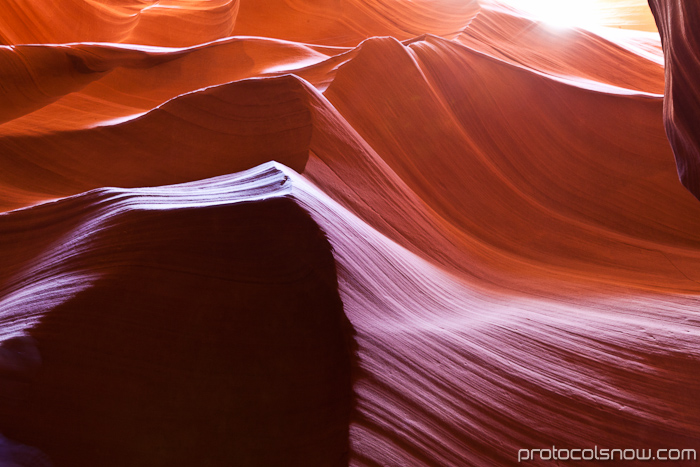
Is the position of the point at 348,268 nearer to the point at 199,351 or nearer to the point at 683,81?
the point at 199,351

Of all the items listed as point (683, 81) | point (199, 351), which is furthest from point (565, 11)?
point (199, 351)

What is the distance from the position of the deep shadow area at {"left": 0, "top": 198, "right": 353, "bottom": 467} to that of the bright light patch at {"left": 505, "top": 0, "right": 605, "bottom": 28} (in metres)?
3.47

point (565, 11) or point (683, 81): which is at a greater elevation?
point (565, 11)

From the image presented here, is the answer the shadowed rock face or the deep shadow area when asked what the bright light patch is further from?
the deep shadow area

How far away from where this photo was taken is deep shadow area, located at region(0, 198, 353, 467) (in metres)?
0.94

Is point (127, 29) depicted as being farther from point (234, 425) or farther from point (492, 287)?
point (234, 425)

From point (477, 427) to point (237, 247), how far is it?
649 millimetres

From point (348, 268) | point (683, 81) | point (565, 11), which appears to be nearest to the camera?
point (348, 268)

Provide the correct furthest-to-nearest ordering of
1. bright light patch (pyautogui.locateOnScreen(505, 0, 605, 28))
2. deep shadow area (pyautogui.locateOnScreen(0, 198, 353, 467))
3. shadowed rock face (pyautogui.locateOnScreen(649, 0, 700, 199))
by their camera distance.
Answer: bright light patch (pyautogui.locateOnScreen(505, 0, 605, 28)) < shadowed rock face (pyautogui.locateOnScreen(649, 0, 700, 199)) < deep shadow area (pyautogui.locateOnScreen(0, 198, 353, 467))

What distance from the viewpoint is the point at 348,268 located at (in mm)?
1175

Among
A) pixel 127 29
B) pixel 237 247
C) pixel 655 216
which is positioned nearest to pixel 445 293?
pixel 237 247

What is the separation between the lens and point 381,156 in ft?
7.10

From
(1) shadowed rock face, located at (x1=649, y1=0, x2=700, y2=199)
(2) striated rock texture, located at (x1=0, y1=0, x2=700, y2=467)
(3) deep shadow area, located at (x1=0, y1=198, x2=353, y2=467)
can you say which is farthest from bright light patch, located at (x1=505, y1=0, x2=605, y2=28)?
(3) deep shadow area, located at (x1=0, y1=198, x2=353, y2=467)

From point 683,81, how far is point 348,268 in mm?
1094
